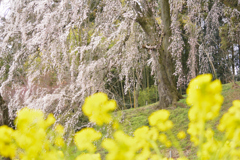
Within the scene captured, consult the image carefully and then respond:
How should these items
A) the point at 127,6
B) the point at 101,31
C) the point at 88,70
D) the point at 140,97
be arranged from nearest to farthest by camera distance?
the point at 88,70, the point at 101,31, the point at 127,6, the point at 140,97

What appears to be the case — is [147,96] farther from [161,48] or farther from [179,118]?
[161,48]

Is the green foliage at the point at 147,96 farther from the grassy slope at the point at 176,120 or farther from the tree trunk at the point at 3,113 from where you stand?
the tree trunk at the point at 3,113

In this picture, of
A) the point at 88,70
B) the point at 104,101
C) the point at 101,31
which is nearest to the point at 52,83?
the point at 101,31

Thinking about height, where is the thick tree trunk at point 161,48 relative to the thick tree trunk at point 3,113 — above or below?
above

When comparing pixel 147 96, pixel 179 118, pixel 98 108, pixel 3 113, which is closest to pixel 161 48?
pixel 179 118

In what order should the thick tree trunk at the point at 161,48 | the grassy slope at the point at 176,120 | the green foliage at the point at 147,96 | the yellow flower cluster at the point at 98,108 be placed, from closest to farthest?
1. the yellow flower cluster at the point at 98,108
2. the grassy slope at the point at 176,120
3. the thick tree trunk at the point at 161,48
4. the green foliage at the point at 147,96

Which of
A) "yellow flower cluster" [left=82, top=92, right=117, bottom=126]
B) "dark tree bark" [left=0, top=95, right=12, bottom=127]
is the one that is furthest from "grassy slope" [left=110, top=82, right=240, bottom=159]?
"yellow flower cluster" [left=82, top=92, right=117, bottom=126]

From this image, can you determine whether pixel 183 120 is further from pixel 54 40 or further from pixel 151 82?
pixel 151 82

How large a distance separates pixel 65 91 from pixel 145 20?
88.4 inches

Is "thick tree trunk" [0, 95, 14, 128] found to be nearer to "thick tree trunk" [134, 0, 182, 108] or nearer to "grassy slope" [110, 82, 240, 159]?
"grassy slope" [110, 82, 240, 159]

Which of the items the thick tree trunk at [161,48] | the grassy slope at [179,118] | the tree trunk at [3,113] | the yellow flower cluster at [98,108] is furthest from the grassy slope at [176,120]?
the yellow flower cluster at [98,108]

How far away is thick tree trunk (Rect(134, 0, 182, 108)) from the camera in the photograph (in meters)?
4.65

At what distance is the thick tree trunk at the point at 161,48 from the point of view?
465 centimetres

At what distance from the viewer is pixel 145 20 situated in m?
4.74
